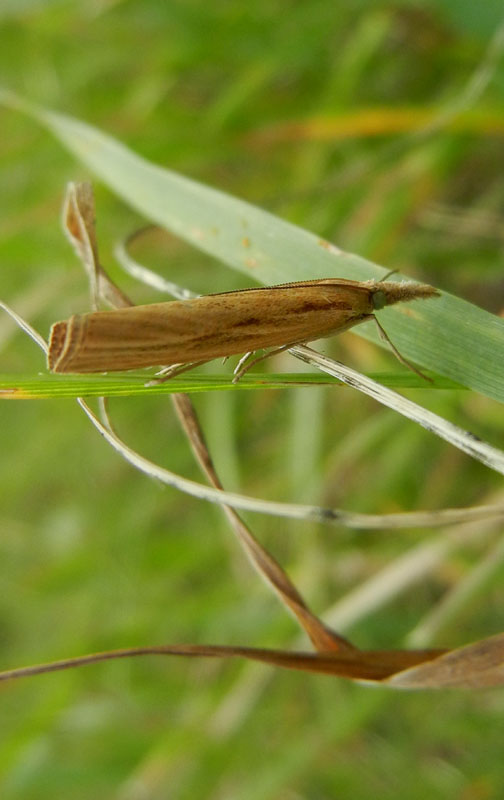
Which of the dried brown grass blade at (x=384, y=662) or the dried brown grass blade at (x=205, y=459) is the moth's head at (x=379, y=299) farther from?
the dried brown grass blade at (x=384, y=662)

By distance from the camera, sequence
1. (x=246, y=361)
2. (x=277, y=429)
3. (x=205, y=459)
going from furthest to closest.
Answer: (x=277, y=429), (x=246, y=361), (x=205, y=459)

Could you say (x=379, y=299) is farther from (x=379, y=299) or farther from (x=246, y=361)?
(x=246, y=361)

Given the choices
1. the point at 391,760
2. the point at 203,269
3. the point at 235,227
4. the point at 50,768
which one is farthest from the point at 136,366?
the point at 50,768

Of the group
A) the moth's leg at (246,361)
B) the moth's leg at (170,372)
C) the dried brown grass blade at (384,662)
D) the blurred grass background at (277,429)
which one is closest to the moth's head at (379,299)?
the moth's leg at (246,361)

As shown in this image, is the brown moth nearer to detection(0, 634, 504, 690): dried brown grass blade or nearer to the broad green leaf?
the broad green leaf

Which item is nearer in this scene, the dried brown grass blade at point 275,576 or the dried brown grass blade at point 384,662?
the dried brown grass blade at point 384,662

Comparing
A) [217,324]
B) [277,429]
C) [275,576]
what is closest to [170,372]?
[217,324]

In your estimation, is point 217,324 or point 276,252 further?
point 276,252
